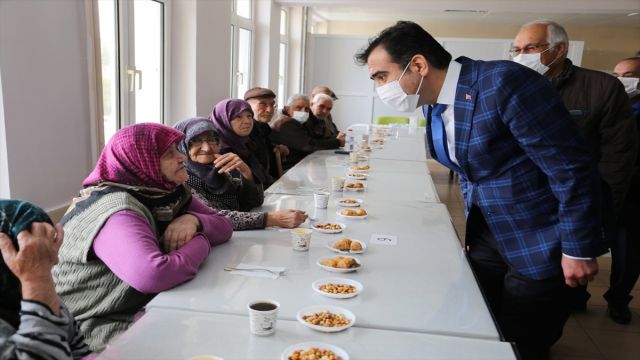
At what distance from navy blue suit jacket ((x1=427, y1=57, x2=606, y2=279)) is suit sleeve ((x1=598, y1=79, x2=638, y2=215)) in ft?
3.67

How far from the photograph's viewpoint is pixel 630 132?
240 centimetres

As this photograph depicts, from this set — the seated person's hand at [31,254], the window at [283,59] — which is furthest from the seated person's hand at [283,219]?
the window at [283,59]

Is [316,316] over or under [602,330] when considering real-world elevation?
Answer: over

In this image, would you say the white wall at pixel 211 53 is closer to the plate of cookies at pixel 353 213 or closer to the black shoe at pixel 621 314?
the plate of cookies at pixel 353 213

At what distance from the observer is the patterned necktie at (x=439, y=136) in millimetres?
1735

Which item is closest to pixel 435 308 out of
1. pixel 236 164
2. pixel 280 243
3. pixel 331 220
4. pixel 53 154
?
pixel 280 243

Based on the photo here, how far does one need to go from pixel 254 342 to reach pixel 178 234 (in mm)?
645

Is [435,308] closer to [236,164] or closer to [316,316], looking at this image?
[316,316]

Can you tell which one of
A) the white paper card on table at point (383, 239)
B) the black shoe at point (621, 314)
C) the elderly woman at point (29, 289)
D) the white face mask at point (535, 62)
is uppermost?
the white face mask at point (535, 62)

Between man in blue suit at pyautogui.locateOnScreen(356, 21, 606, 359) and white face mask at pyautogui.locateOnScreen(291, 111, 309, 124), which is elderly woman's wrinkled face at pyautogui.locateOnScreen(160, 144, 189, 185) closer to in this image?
man in blue suit at pyautogui.locateOnScreen(356, 21, 606, 359)

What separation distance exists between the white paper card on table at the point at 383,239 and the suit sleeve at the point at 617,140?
4.15 feet

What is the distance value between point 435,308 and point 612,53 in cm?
1203

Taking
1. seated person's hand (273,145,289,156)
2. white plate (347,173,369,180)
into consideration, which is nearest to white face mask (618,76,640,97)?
white plate (347,173,369,180)

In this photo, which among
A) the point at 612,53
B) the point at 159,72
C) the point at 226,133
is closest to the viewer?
the point at 226,133
